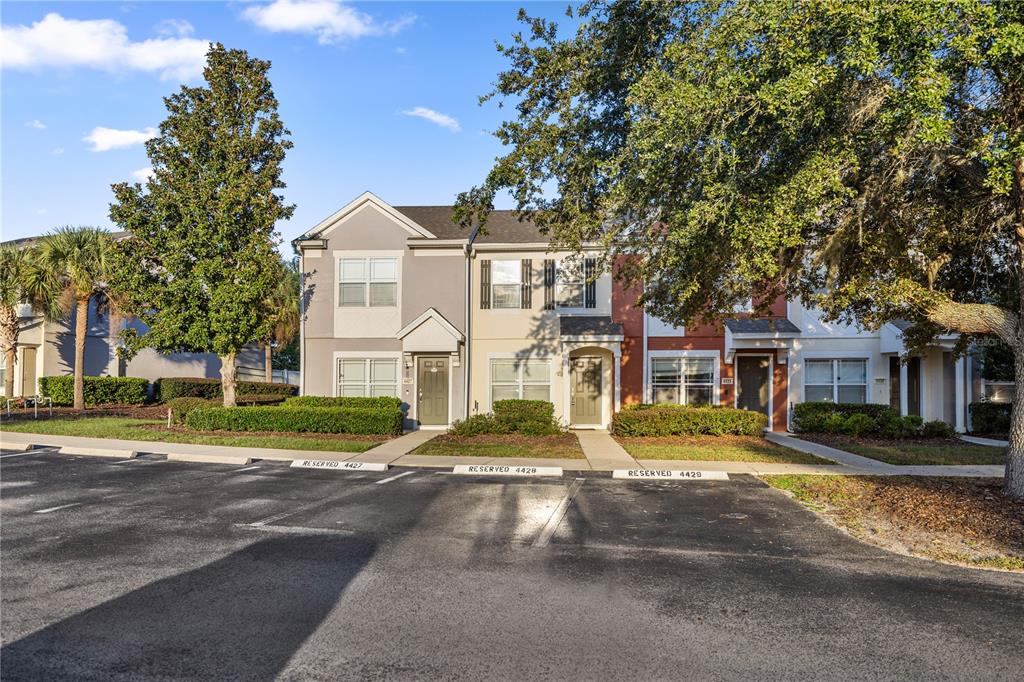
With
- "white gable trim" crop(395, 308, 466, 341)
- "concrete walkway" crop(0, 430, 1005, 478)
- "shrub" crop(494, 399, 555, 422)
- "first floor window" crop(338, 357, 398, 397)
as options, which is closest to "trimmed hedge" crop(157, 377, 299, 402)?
"first floor window" crop(338, 357, 398, 397)

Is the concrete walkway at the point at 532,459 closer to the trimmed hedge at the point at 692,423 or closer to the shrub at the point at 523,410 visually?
the trimmed hedge at the point at 692,423

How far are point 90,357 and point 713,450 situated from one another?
1056 inches

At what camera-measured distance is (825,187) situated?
8570 millimetres

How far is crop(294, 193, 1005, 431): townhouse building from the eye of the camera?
21188 millimetres

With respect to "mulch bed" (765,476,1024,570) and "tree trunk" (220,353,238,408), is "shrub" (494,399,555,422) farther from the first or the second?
"tree trunk" (220,353,238,408)

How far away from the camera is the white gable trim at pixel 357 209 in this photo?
2117cm

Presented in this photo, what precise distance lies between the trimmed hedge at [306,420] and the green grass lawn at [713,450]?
667 centimetres

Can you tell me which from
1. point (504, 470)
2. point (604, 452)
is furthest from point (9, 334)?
point (604, 452)

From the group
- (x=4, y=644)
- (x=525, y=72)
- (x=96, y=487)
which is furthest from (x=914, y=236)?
(x=96, y=487)

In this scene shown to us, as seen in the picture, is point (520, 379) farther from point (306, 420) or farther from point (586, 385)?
point (306, 420)

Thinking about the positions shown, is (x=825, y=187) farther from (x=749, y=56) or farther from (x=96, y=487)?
(x=96, y=487)

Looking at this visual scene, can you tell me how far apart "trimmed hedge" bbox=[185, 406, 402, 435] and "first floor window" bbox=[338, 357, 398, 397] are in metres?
3.14

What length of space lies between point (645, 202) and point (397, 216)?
1210 cm

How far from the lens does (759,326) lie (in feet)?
69.0
